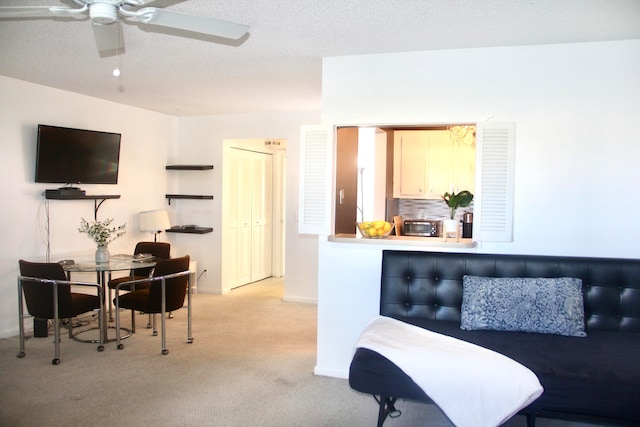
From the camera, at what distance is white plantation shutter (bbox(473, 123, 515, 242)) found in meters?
3.27

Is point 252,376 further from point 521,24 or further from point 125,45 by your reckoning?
point 521,24

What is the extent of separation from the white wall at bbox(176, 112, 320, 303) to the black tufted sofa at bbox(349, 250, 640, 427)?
292 centimetres

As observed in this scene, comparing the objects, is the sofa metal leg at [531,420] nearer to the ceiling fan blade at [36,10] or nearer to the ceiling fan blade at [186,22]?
the ceiling fan blade at [186,22]

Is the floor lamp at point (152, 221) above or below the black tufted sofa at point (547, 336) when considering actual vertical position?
above

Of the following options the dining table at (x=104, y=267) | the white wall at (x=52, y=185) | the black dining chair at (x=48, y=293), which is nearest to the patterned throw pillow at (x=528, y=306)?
the dining table at (x=104, y=267)

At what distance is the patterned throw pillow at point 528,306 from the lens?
286 centimetres

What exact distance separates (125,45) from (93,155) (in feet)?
6.89

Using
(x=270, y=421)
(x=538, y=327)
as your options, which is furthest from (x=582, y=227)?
(x=270, y=421)

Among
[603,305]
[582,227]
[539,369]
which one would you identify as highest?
[582,227]

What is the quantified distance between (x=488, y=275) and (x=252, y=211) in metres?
4.61

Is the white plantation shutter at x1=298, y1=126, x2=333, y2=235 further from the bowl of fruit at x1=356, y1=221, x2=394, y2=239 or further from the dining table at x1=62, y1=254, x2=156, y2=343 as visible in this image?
the dining table at x1=62, y1=254, x2=156, y2=343

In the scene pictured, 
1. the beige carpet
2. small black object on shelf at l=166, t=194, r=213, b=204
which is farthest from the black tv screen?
the beige carpet

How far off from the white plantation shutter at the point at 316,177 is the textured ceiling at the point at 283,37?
1.94 ft

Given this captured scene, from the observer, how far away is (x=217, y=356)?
13.4 ft
